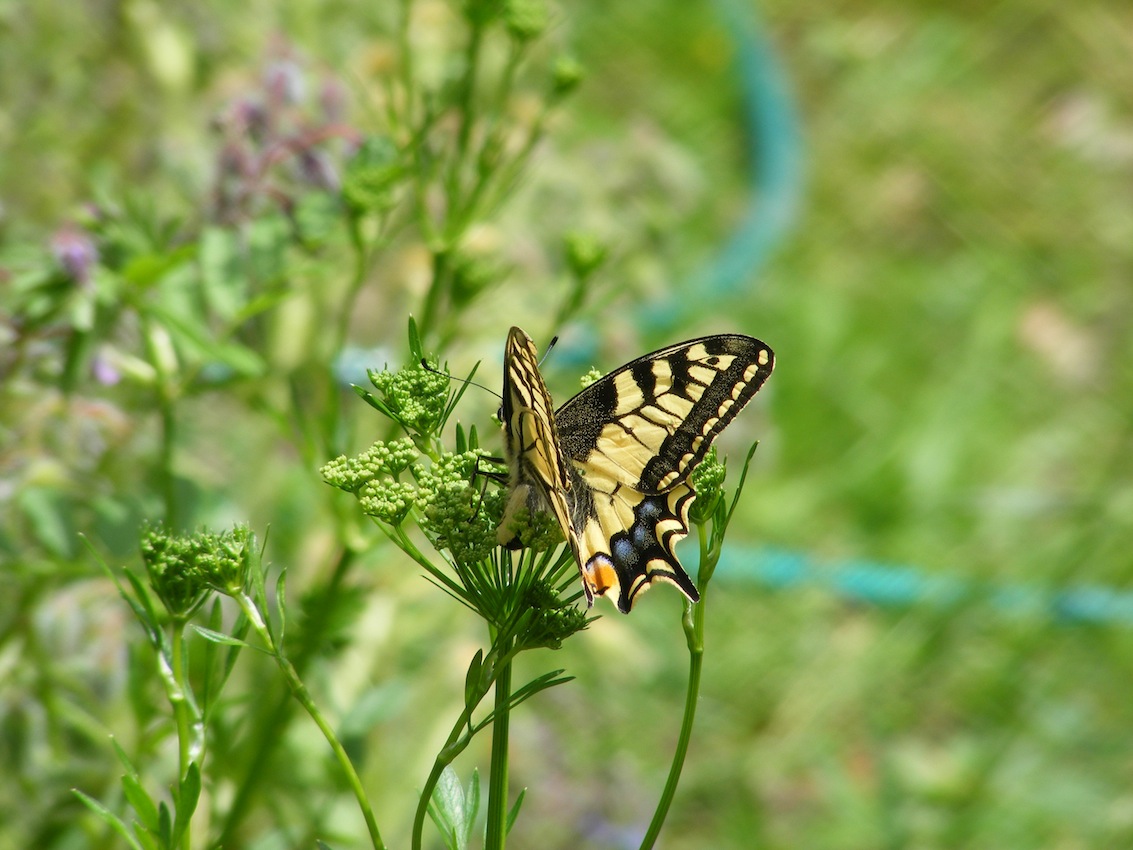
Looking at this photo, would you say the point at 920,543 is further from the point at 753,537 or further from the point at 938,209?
the point at 938,209

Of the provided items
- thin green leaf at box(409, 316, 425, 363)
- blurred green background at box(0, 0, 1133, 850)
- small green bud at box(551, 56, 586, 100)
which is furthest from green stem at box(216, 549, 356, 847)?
small green bud at box(551, 56, 586, 100)

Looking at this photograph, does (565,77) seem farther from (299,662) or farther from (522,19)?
(299,662)

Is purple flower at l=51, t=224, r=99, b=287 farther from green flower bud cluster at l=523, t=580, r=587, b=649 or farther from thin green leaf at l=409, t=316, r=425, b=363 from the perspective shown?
green flower bud cluster at l=523, t=580, r=587, b=649

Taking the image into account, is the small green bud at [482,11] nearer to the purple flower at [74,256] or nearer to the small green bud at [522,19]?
the small green bud at [522,19]

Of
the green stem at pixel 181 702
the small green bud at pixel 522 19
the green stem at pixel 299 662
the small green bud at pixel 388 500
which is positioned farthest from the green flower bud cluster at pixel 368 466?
the small green bud at pixel 522 19

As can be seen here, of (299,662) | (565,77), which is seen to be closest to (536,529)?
(299,662)
